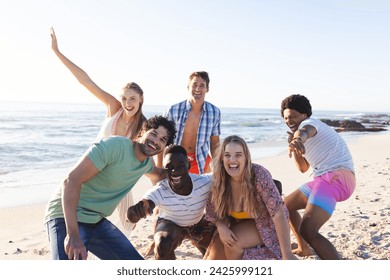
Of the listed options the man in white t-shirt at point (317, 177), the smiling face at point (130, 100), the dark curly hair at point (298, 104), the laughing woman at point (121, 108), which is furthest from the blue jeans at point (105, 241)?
the dark curly hair at point (298, 104)

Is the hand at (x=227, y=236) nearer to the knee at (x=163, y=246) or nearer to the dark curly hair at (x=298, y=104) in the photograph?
the knee at (x=163, y=246)

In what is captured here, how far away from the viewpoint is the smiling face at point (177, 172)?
3.73 m

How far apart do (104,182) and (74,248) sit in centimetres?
64

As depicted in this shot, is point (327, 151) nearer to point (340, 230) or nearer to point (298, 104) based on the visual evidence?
point (298, 104)

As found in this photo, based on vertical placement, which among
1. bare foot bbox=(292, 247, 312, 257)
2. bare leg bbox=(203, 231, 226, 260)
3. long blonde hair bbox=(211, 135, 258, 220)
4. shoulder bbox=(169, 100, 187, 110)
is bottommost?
bare foot bbox=(292, 247, 312, 257)

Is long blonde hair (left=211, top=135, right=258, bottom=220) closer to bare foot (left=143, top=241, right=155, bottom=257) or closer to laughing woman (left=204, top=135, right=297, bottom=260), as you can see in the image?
laughing woman (left=204, top=135, right=297, bottom=260)

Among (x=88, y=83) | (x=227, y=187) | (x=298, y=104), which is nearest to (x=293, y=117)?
(x=298, y=104)

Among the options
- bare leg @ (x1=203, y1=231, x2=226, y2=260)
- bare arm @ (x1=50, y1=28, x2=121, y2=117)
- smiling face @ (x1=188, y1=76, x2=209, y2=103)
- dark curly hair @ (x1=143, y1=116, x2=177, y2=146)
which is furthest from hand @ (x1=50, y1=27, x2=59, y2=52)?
bare leg @ (x1=203, y1=231, x2=226, y2=260)

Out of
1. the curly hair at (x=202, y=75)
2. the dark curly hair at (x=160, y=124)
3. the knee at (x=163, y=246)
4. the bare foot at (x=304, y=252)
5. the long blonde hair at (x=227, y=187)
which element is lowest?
the bare foot at (x=304, y=252)

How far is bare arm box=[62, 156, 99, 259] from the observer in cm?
293

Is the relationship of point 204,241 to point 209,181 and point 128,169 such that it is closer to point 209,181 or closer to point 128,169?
point 209,181

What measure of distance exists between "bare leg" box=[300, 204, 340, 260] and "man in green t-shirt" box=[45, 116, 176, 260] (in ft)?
5.02

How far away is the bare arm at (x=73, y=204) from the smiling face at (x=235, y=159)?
49.5 inches
